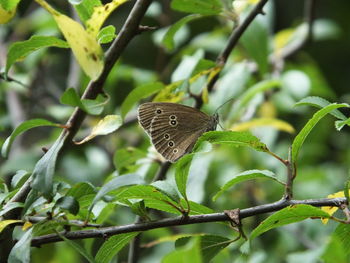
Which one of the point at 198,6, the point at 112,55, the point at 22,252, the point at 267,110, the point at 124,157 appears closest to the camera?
the point at 22,252

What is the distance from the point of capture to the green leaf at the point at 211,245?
0.84 metres

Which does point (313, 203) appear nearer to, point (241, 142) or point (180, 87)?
point (241, 142)

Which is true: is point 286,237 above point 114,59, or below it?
below

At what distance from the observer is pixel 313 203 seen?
786 mm

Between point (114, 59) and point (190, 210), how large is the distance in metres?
0.26

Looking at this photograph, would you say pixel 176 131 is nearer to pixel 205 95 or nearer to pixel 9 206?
pixel 205 95

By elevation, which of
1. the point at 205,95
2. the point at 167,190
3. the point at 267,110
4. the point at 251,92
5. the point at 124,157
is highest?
the point at 167,190

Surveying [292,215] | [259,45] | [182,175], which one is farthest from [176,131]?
[259,45]

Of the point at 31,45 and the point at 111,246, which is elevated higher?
the point at 31,45

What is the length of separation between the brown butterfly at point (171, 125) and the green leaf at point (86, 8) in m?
0.28

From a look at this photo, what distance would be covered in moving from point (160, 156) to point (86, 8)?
1.57ft

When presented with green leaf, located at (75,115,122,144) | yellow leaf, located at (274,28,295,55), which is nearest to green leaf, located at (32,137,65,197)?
green leaf, located at (75,115,122,144)

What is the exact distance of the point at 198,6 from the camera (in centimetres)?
111

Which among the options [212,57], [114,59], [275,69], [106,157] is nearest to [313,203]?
[114,59]
